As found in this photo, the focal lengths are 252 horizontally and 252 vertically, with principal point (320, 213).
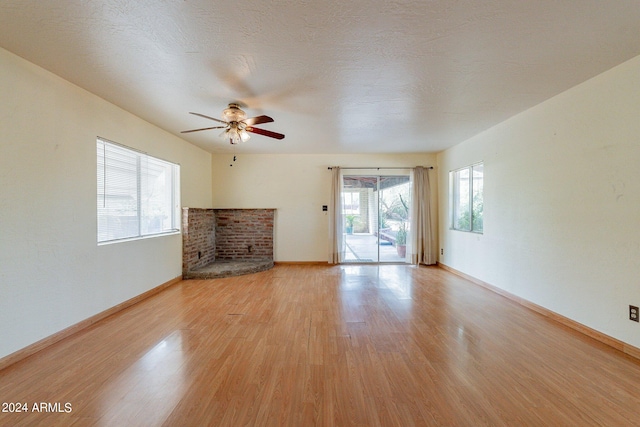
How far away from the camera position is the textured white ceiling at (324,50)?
159 cm

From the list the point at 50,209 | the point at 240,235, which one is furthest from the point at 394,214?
the point at 50,209

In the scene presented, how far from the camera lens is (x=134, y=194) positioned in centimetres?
345

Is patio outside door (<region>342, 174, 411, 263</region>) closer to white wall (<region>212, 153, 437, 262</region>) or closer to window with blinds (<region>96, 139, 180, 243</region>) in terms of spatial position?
white wall (<region>212, 153, 437, 262</region>)

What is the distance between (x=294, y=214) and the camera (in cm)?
571

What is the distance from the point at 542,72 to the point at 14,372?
5.02 m

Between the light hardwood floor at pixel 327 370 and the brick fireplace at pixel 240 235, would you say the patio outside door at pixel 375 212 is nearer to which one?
the brick fireplace at pixel 240 235

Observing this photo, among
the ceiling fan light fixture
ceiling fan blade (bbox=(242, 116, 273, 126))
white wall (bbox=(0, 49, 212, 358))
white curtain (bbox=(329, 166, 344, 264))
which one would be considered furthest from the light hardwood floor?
white curtain (bbox=(329, 166, 344, 264))

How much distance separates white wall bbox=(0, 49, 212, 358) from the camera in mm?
2018

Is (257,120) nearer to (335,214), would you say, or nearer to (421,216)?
(335,214)

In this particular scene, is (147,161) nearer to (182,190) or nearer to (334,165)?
(182,190)

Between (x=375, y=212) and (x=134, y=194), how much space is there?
4.44 metres

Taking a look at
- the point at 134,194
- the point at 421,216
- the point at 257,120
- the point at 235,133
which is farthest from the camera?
the point at 421,216

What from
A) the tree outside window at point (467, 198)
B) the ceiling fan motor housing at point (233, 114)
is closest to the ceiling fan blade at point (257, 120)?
the ceiling fan motor housing at point (233, 114)

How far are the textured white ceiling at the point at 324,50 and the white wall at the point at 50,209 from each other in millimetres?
251
